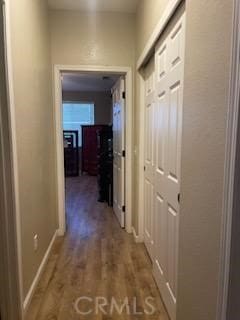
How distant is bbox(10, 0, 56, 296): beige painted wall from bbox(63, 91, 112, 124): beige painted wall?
497 centimetres

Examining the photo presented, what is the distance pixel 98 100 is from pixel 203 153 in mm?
7172

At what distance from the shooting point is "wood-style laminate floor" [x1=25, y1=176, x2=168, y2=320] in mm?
1826

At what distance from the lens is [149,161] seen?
2549 millimetres

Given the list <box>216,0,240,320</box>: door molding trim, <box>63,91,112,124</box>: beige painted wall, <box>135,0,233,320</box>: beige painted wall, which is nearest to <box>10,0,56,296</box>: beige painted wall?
<box>135,0,233,320</box>: beige painted wall

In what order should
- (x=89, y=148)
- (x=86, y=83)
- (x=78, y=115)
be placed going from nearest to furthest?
(x=86, y=83), (x=89, y=148), (x=78, y=115)

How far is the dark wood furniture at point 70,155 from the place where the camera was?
7531mm

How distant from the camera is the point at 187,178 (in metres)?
1.30

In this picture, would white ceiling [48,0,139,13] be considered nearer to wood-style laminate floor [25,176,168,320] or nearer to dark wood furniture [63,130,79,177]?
wood-style laminate floor [25,176,168,320]

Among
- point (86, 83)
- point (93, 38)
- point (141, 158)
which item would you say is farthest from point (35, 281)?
point (86, 83)

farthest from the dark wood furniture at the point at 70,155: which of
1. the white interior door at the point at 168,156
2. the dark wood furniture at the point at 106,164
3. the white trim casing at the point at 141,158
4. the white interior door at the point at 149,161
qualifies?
the white interior door at the point at 168,156

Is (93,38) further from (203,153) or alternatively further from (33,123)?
(203,153)

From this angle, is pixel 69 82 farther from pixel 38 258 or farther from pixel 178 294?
pixel 178 294

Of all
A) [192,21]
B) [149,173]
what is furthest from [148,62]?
[192,21]
